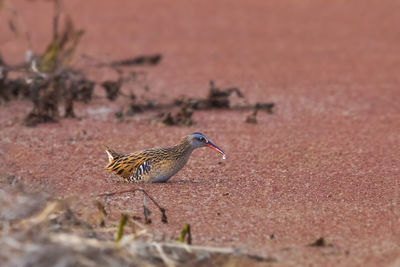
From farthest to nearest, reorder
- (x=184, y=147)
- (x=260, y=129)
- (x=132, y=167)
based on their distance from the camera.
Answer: (x=260, y=129) < (x=184, y=147) < (x=132, y=167)

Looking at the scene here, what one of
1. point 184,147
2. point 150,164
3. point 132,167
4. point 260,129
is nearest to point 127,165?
point 132,167

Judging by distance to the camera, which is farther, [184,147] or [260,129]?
[260,129]

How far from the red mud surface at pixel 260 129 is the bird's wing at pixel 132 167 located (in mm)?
125

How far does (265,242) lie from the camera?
6.03 meters

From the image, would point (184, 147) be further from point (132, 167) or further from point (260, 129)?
point (260, 129)

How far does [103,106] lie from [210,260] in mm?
6723

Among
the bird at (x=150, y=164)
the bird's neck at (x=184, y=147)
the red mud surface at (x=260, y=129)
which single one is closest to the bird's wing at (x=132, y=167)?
the bird at (x=150, y=164)

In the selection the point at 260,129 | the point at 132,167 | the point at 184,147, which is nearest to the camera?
the point at 132,167

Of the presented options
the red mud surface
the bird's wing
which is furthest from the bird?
the red mud surface

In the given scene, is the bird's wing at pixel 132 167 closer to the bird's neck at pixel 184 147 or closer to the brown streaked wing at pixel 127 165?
the brown streaked wing at pixel 127 165

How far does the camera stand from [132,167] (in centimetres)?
757

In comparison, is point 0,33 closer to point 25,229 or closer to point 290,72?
point 290,72

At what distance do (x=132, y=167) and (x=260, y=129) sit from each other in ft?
10.9

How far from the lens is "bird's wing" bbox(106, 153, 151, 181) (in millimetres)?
7559
